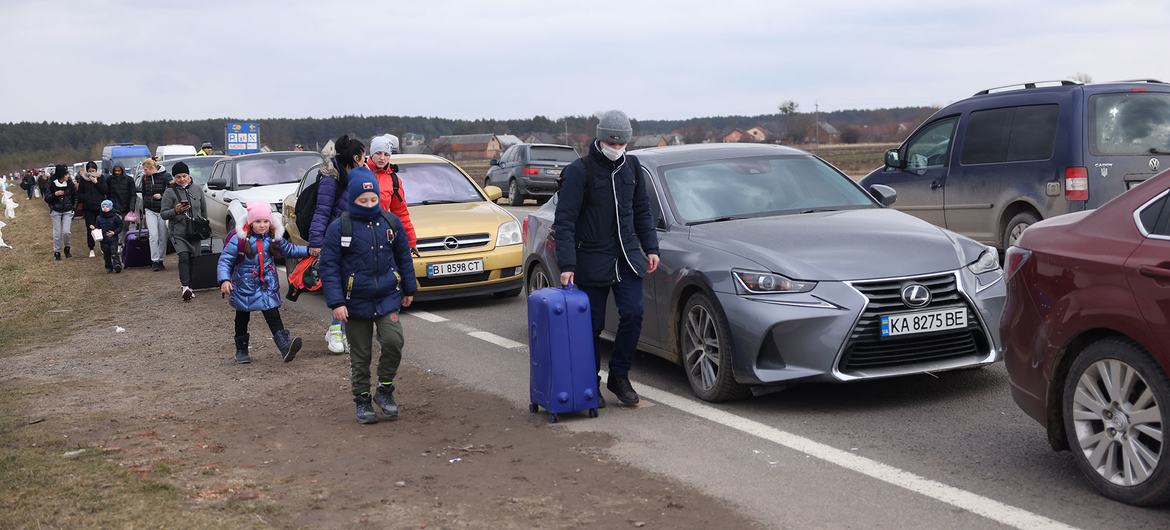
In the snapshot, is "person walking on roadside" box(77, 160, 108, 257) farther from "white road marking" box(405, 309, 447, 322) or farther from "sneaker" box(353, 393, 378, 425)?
"sneaker" box(353, 393, 378, 425)

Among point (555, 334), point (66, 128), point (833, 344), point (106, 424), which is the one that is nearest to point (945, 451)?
point (833, 344)

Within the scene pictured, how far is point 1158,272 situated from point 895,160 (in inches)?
383

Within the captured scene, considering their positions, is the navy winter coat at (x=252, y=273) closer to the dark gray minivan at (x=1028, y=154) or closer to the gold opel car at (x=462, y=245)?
the gold opel car at (x=462, y=245)

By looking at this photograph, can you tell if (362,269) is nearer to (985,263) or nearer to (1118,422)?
(985,263)

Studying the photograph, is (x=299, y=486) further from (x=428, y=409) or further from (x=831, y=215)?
(x=831, y=215)

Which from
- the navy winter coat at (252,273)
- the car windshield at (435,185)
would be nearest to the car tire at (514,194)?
the car windshield at (435,185)

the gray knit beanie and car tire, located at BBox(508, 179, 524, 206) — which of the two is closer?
the gray knit beanie

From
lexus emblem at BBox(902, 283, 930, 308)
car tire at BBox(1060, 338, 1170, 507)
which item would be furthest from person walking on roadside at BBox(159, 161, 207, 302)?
car tire at BBox(1060, 338, 1170, 507)

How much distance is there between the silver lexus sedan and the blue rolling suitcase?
0.75m

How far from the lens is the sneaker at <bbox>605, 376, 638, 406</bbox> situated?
25.0 feet

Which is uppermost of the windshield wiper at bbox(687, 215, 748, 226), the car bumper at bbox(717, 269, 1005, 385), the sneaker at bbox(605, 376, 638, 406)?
the windshield wiper at bbox(687, 215, 748, 226)

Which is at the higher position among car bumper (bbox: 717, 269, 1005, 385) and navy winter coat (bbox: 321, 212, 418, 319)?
navy winter coat (bbox: 321, 212, 418, 319)

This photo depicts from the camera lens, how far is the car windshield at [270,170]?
2041cm

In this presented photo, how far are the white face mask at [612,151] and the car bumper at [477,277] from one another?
5409 millimetres
